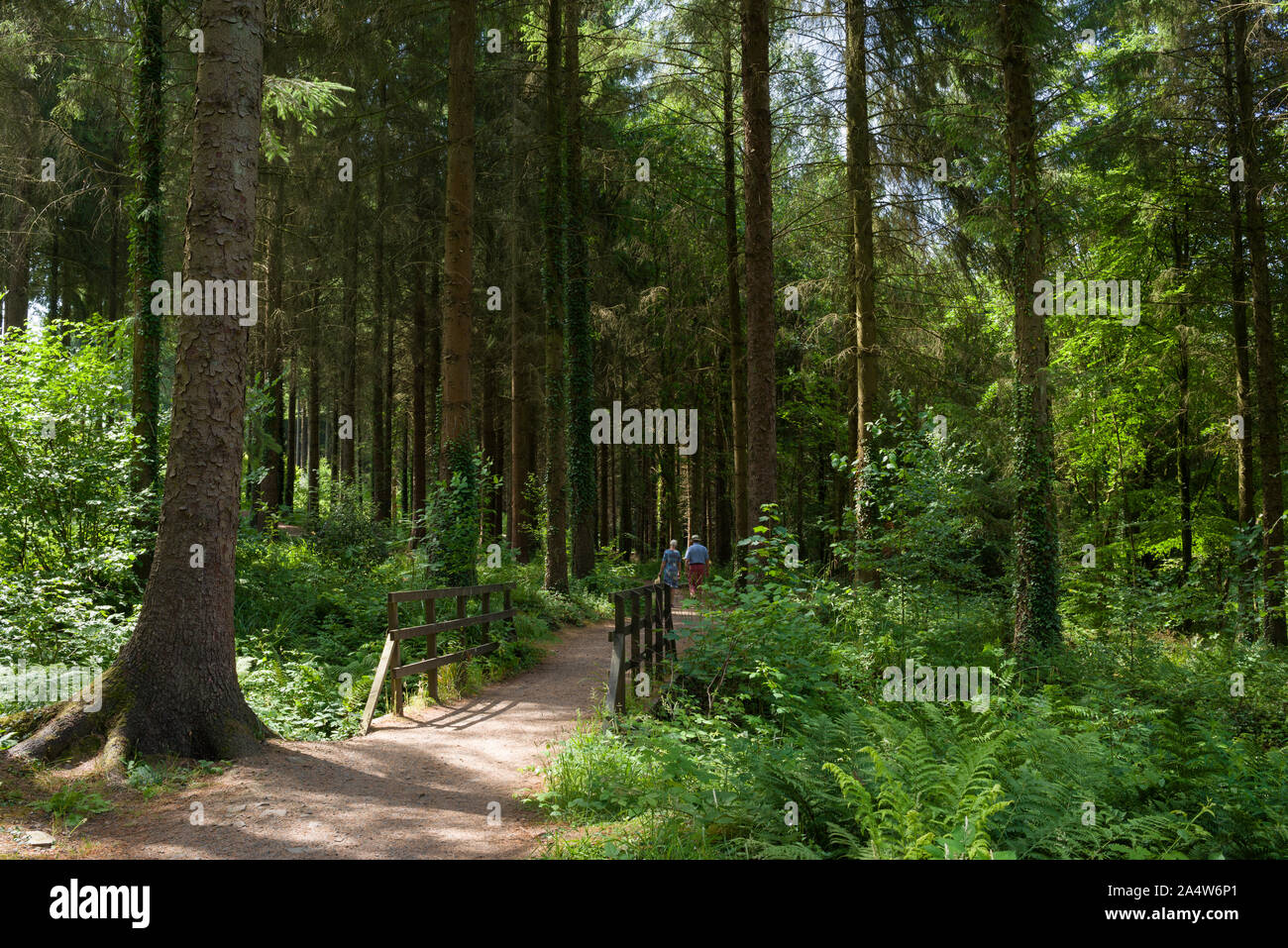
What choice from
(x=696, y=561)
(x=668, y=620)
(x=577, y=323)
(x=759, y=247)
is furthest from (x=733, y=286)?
(x=668, y=620)

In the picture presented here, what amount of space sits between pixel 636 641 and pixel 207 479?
4.99 meters

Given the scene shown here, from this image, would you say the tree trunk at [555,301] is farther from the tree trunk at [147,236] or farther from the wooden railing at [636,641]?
the tree trunk at [147,236]

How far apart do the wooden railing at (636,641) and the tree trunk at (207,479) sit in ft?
11.9

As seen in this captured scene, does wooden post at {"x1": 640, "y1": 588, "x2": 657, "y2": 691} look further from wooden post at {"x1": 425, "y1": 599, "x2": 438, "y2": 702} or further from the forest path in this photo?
wooden post at {"x1": 425, "y1": 599, "x2": 438, "y2": 702}

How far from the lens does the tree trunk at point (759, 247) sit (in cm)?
1191

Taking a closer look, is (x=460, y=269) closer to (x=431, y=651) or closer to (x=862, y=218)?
(x=431, y=651)

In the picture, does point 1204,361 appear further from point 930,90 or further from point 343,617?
point 343,617

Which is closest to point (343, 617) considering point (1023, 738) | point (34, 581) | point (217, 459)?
point (34, 581)

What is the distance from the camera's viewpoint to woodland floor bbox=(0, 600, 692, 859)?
5.23 meters

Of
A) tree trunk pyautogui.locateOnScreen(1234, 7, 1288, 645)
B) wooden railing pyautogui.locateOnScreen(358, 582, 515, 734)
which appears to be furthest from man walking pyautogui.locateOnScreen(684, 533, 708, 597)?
tree trunk pyautogui.locateOnScreen(1234, 7, 1288, 645)

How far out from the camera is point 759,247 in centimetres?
1199

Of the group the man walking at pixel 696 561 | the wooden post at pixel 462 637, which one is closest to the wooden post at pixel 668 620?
the wooden post at pixel 462 637

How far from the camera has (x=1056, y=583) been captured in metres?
11.4
